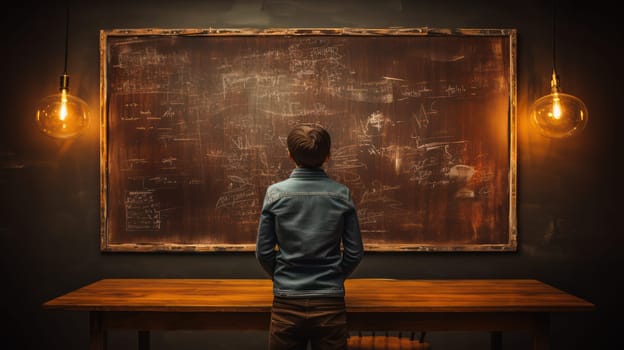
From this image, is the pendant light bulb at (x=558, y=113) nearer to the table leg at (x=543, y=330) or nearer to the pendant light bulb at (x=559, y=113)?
the pendant light bulb at (x=559, y=113)

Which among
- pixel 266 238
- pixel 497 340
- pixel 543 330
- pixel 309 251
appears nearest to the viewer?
pixel 309 251

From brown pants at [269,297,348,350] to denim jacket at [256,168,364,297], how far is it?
4cm

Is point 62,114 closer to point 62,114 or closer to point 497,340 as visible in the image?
point 62,114

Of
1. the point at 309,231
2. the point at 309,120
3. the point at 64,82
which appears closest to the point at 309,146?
the point at 309,231

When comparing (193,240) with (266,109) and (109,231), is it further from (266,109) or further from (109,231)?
(266,109)

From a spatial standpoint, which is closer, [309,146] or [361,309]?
[309,146]

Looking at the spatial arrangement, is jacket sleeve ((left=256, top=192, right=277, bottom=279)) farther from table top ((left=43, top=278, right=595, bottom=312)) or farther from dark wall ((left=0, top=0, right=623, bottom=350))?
dark wall ((left=0, top=0, right=623, bottom=350))

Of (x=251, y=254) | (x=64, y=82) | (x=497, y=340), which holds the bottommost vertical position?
(x=497, y=340)

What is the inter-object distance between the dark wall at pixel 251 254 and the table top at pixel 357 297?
443 mm

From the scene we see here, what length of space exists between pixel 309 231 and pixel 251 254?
4.84 ft

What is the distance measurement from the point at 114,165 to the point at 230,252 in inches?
41.6

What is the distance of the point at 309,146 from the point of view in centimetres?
205

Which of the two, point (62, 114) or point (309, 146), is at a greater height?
point (62, 114)

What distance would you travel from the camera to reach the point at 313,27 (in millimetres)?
3410
